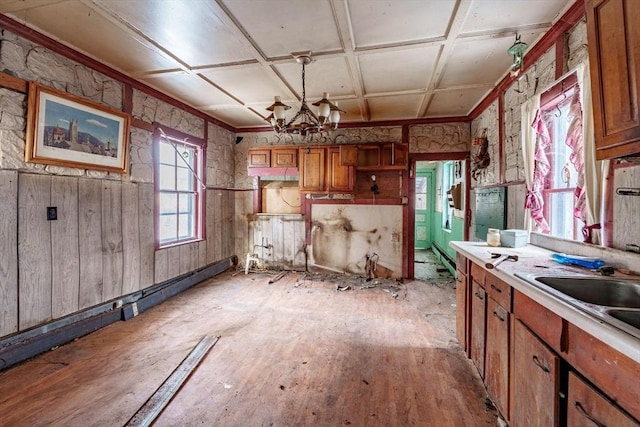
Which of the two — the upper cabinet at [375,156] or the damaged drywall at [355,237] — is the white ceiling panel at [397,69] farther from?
the damaged drywall at [355,237]

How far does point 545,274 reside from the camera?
146 centimetres

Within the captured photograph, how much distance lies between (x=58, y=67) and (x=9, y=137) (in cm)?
78

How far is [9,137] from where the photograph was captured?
218 centimetres

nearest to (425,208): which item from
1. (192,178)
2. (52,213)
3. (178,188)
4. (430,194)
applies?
(430,194)

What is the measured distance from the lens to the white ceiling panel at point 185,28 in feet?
6.43

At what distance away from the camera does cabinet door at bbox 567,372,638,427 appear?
812 millimetres

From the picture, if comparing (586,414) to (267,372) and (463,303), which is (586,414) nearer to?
(463,303)

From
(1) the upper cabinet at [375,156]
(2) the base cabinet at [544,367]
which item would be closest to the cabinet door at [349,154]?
(1) the upper cabinet at [375,156]

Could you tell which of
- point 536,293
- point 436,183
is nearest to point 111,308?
point 536,293

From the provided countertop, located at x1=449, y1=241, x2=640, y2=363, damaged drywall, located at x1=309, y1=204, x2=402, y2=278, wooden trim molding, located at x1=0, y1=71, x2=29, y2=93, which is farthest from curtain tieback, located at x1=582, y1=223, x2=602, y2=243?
wooden trim molding, located at x1=0, y1=71, x2=29, y2=93

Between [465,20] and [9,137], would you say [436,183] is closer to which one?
[465,20]

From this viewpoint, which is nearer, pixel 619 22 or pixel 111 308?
pixel 619 22

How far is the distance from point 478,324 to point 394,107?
3.14 m

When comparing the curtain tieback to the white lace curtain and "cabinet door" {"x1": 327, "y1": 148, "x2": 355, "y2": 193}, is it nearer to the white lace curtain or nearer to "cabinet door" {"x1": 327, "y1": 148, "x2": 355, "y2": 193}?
the white lace curtain
